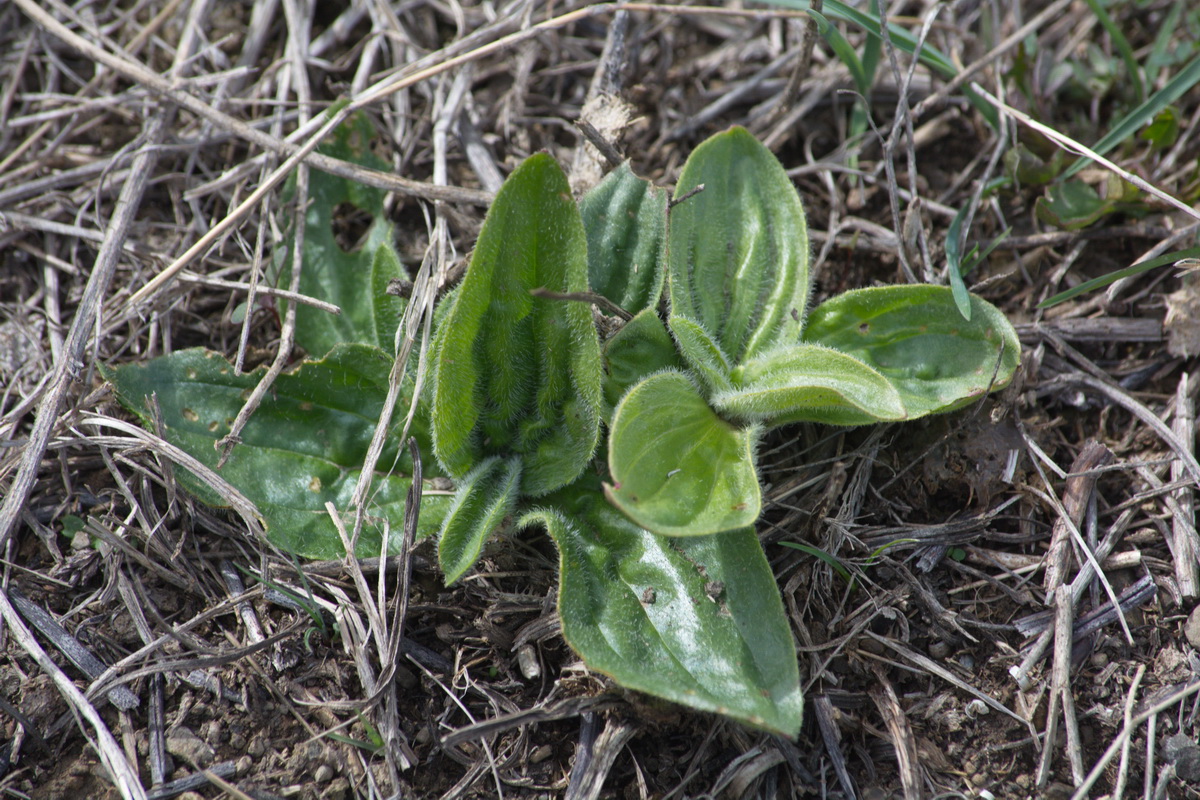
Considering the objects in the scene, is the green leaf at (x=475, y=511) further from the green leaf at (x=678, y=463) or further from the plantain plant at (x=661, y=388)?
the green leaf at (x=678, y=463)

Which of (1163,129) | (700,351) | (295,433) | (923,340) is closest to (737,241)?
(700,351)

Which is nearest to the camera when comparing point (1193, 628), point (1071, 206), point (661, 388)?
point (661, 388)

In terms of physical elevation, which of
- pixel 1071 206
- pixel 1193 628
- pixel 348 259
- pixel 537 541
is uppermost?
pixel 348 259

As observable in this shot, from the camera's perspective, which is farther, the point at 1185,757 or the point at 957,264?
the point at 957,264

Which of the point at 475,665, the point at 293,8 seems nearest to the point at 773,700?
the point at 475,665

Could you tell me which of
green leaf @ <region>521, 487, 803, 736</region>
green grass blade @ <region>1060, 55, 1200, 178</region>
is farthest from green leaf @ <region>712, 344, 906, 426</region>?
green grass blade @ <region>1060, 55, 1200, 178</region>

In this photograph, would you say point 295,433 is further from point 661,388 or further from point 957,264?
point 957,264

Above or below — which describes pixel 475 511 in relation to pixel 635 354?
below
